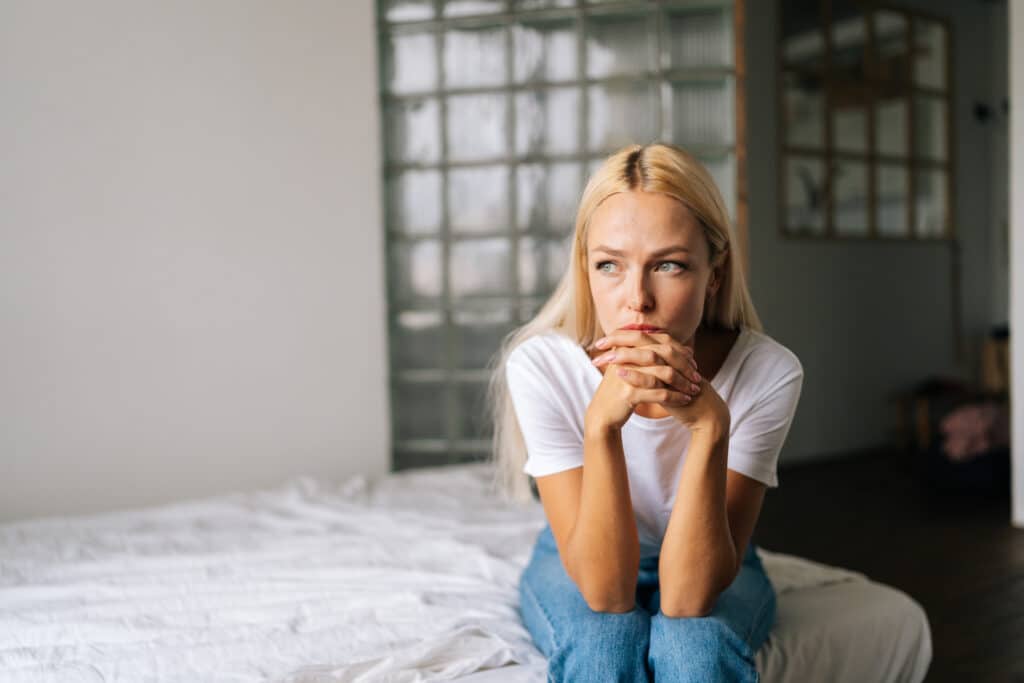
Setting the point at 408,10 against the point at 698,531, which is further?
the point at 408,10

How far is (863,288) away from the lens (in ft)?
15.1

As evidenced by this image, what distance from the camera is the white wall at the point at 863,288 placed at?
13.6 feet

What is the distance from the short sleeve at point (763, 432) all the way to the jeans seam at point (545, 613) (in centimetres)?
32

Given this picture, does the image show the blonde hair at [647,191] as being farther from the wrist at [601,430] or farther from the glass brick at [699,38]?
the glass brick at [699,38]

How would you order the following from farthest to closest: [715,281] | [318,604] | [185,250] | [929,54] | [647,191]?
Result: [929,54] → [185,250] → [318,604] → [715,281] → [647,191]

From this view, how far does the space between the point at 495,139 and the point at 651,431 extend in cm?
205

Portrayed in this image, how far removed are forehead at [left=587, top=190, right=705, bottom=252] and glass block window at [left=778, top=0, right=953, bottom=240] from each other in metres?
3.30

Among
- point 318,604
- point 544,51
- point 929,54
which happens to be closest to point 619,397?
point 318,604

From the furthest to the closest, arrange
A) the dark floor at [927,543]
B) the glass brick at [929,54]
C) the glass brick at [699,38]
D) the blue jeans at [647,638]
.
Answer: the glass brick at [929,54], the glass brick at [699,38], the dark floor at [927,543], the blue jeans at [647,638]

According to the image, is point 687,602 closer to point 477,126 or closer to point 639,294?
point 639,294

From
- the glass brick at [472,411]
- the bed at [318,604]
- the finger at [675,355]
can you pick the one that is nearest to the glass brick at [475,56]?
the glass brick at [472,411]

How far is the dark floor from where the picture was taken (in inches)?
77.8

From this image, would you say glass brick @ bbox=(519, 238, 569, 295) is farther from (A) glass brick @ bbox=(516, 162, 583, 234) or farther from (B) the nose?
(B) the nose

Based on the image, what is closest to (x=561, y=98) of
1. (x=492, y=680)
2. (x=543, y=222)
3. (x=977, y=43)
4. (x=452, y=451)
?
(x=543, y=222)
